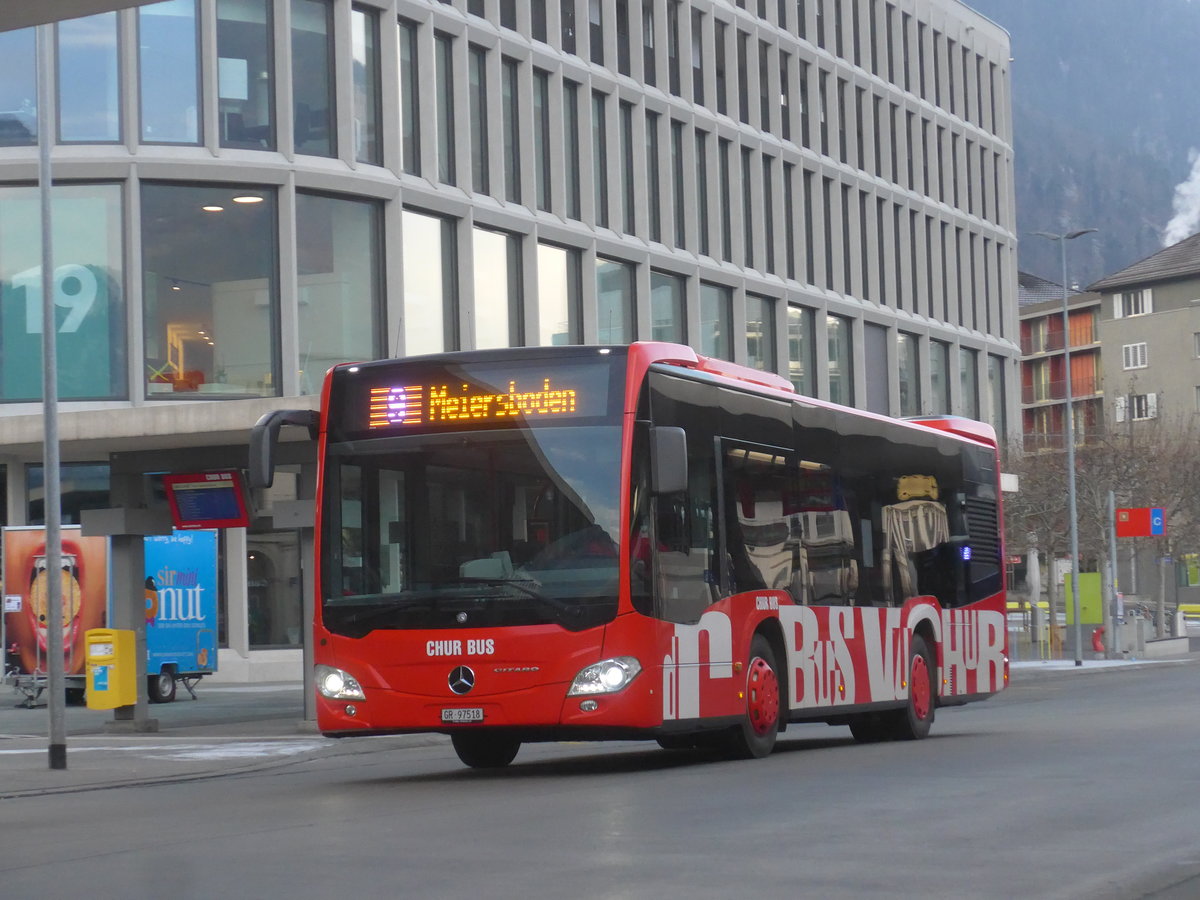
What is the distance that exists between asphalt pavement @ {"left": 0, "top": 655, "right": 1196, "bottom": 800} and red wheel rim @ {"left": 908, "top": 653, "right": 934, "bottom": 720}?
6245mm

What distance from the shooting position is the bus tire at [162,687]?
1305 inches

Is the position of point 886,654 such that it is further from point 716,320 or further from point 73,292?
point 716,320

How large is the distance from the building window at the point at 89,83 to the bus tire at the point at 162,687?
11.5 m

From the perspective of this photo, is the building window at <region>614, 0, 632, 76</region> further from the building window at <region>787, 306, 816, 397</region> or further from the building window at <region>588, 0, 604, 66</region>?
the building window at <region>787, 306, 816, 397</region>

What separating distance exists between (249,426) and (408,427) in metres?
9.20

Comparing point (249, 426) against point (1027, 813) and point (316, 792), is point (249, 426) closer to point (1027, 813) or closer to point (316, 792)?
point (316, 792)

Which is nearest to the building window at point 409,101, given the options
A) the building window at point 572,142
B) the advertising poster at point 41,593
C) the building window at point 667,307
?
the building window at point 572,142

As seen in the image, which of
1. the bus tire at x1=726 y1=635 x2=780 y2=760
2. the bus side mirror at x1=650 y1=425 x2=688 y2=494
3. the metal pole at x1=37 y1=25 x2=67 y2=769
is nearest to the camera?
the bus side mirror at x1=650 y1=425 x2=688 y2=494

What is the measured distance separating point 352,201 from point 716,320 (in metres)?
14.3

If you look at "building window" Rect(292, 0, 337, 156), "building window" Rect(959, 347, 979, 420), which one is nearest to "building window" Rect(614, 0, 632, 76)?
"building window" Rect(292, 0, 337, 156)

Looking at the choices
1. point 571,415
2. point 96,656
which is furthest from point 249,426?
point 571,415

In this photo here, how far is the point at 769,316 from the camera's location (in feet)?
178

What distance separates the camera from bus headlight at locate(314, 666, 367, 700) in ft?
45.4

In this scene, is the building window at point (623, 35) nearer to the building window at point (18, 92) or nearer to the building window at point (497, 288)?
the building window at point (497, 288)
